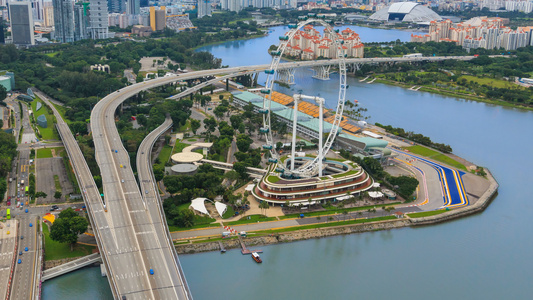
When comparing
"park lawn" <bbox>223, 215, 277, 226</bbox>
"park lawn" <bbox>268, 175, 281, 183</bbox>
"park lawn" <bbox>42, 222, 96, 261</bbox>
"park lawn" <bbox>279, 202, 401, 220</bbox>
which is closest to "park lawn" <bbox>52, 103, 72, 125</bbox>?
"park lawn" <bbox>42, 222, 96, 261</bbox>

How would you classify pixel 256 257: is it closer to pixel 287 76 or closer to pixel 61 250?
pixel 61 250

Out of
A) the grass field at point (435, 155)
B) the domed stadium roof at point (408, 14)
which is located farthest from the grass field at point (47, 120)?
the domed stadium roof at point (408, 14)

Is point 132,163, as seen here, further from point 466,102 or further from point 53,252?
point 466,102

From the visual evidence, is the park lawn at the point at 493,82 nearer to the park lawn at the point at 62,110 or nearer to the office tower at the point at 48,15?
the park lawn at the point at 62,110

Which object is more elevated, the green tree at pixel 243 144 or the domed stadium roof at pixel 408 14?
the domed stadium roof at pixel 408 14

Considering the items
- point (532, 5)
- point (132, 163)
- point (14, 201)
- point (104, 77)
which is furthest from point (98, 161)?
point (532, 5)

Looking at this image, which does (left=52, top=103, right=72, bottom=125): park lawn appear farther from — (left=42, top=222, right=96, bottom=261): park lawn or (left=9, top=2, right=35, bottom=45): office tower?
(left=9, top=2, right=35, bottom=45): office tower
